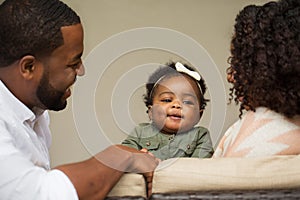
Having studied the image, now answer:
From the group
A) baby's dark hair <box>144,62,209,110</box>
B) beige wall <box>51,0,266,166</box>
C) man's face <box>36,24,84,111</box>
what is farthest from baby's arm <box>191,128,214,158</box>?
beige wall <box>51,0,266,166</box>

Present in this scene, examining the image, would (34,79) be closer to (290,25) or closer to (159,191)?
(159,191)

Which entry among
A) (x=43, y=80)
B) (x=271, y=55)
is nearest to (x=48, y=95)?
(x=43, y=80)

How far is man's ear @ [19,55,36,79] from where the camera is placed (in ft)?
3.83

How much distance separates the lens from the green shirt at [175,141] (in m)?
2.10

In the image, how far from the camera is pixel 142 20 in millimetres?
3580

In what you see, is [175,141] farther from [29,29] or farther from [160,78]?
[29,29]

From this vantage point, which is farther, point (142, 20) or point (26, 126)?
point (142, 20)

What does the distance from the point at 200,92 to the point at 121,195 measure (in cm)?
134

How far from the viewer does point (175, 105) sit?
2.19m

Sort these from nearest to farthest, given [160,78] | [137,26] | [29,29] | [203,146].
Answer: [29,29] → [203,146] → [160,78] → [137,26]

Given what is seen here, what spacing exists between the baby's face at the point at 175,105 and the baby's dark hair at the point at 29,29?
3.41 feet

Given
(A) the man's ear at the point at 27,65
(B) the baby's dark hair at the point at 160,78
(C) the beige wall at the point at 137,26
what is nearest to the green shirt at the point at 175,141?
(B) the baby's dark hair at the point at 160,78

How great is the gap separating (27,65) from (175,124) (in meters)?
1.09

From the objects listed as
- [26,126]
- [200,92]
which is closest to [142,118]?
[200,92]
